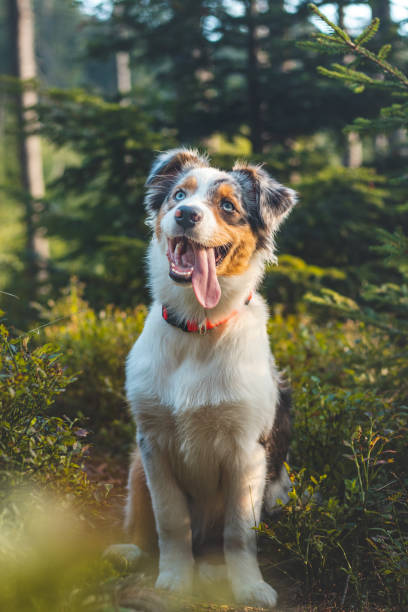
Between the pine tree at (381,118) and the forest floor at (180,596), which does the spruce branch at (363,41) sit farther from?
the forest floor at (180,596)

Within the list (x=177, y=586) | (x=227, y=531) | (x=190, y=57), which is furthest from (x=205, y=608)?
(x=190, y=57)

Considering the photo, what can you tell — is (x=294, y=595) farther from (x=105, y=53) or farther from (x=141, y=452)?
(x=105, y=53)

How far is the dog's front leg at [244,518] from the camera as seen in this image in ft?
8.86

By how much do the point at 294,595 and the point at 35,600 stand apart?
1.66m

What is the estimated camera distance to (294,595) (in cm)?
270

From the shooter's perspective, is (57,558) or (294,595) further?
(294,595)

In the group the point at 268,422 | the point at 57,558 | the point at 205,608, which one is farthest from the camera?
the point at 268,422

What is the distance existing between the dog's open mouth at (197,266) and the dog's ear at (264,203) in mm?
384

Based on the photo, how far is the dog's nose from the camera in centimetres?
265

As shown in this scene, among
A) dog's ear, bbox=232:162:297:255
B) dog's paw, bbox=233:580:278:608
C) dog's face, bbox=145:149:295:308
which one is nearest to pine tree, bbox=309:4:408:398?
dog's ear, bbox=232:162:297:255

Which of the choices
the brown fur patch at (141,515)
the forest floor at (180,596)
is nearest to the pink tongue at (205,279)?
the brown fur patch at (141,515)

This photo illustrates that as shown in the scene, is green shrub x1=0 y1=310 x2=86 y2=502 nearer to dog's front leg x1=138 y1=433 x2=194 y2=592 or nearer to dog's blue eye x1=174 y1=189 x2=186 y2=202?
dog's front leg x1=138 y1=433 x2=194 y2=592

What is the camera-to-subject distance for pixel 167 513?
2783 mm

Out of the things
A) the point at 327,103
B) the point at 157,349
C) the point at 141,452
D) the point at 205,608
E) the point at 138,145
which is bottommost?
the point at 205,608
